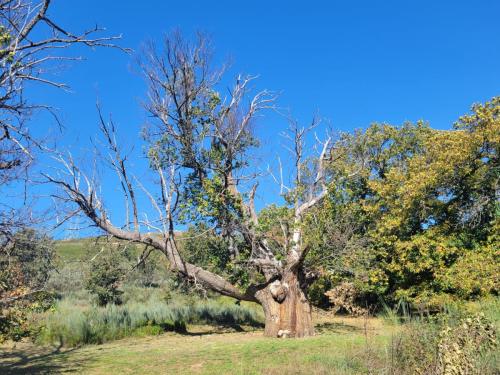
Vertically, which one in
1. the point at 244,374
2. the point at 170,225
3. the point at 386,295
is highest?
the point at 170,225

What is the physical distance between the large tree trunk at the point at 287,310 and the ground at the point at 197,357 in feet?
2.92

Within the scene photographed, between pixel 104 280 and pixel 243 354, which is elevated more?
pixel 104 280

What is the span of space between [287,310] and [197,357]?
4.59m

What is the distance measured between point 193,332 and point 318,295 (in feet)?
36.7

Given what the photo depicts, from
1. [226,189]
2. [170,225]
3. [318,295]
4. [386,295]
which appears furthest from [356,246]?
[318,295]

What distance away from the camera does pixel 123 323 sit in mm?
16312

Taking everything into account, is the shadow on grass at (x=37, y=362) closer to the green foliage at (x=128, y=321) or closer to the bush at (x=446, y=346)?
the green foliage at (x=128, y=321)

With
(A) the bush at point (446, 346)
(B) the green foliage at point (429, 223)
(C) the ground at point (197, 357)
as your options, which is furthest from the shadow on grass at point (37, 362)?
(B) the green foliage at point (429, 223)

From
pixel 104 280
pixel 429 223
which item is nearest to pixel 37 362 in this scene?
pixel 104 280

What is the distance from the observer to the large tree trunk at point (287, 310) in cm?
1490

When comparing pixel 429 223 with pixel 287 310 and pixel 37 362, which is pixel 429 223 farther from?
pixel 37 362

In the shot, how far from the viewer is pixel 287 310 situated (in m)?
15.1

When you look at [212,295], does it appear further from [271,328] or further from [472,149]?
[472,149]

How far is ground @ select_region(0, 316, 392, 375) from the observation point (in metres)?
7.89
